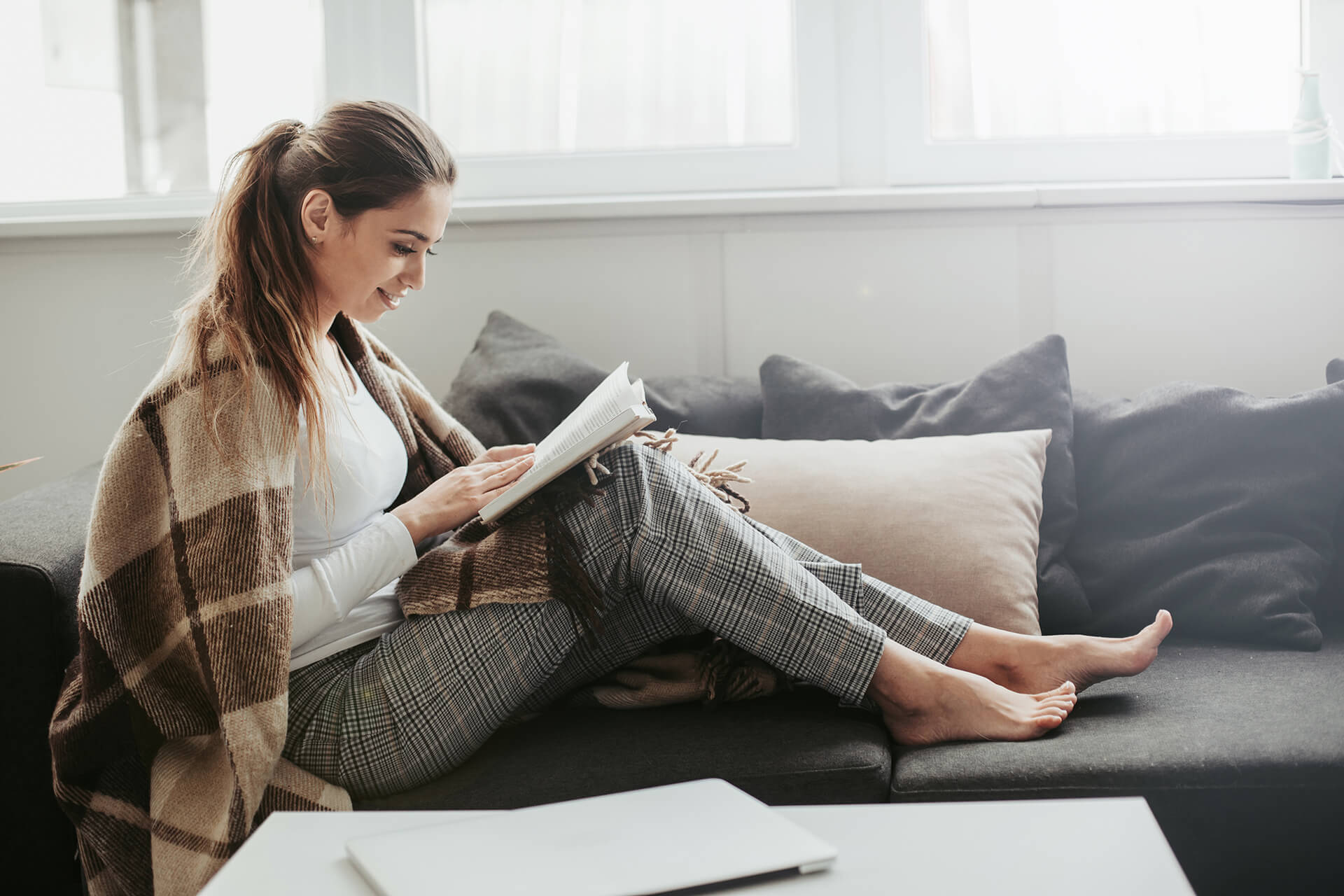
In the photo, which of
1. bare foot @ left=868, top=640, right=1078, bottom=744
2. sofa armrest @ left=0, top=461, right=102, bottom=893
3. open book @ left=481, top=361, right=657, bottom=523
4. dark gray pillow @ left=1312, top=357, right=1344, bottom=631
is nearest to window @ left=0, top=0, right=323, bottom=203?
sofa armrest @ left=0, top=461, right=102, bottom=893

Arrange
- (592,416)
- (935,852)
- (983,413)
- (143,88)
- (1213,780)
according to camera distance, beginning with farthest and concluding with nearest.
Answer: (143,88) → (983,413) → (592,416) → (1213,780) → (935,852)

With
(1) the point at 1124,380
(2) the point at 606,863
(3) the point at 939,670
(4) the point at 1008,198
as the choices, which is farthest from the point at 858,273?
(2) the point at 606,863

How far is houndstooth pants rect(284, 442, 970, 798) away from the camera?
1.17m

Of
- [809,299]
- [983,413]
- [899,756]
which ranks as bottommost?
[899,756]

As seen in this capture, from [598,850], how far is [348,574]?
646 mm

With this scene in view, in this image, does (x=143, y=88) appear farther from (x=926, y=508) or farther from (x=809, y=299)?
(x=926, y=508)

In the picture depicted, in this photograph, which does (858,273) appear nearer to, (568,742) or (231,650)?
(568,742)

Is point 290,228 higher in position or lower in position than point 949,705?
higher

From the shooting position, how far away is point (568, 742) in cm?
125

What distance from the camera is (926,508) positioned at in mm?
1487

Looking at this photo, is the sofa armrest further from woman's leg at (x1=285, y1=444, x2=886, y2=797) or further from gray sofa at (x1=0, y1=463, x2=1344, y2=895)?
woman's leg at (x1=285, y1=444, x2=886, y2=797)

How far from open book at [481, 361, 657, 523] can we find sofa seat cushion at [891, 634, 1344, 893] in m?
0.49

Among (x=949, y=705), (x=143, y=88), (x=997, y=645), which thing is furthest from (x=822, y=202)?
(x=143, y=88)

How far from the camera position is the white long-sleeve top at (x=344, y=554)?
4.10ft
